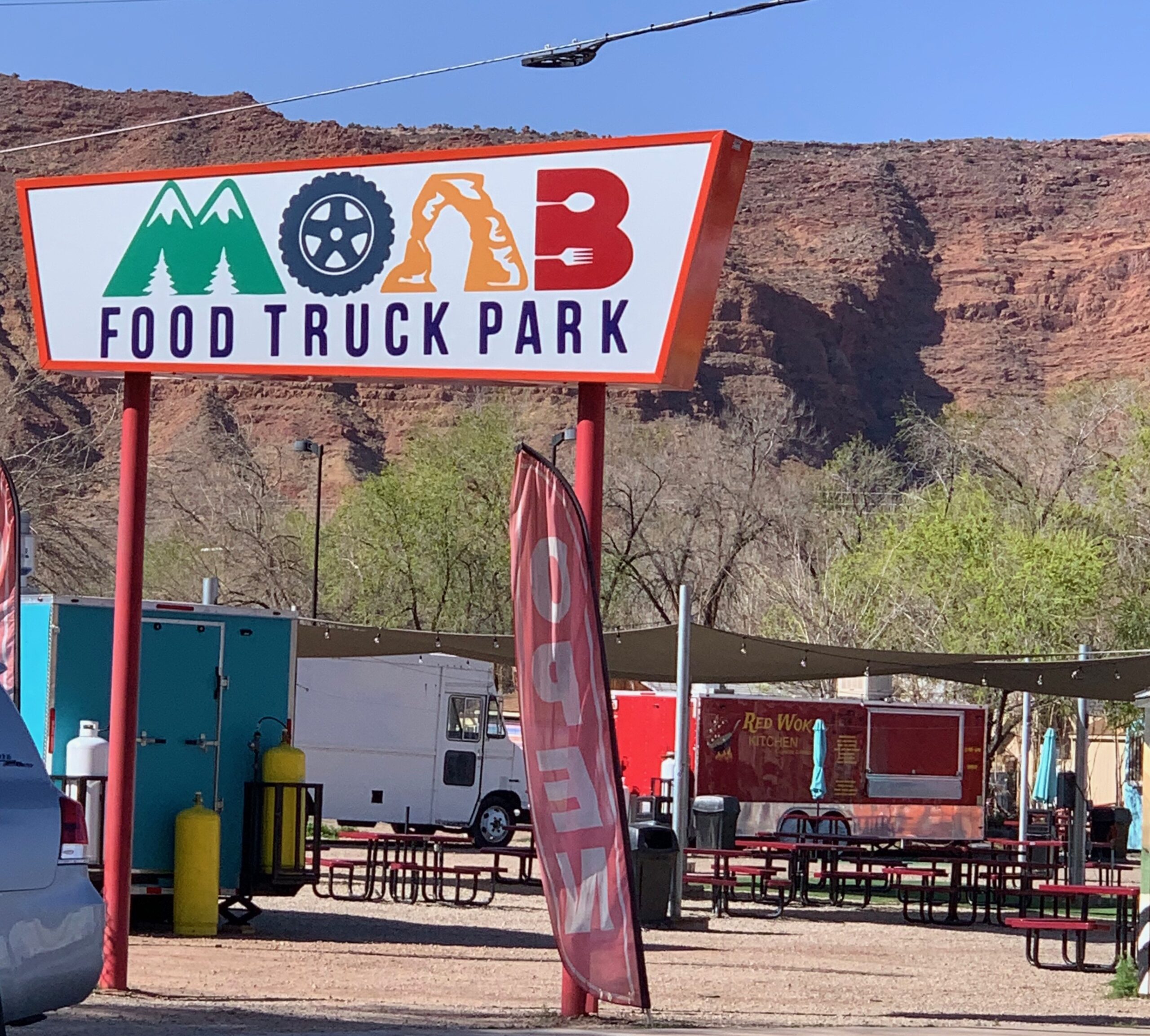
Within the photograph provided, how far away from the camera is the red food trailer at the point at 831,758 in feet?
87.1

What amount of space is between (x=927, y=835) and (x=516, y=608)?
19819 mm

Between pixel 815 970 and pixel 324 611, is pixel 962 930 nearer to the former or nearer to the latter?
pixel 815 970

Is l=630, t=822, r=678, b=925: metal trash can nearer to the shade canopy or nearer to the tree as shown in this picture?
the shade canopy

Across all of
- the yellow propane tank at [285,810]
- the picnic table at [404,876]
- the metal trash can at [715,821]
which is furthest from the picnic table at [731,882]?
the yellow propane tank at [285,810]

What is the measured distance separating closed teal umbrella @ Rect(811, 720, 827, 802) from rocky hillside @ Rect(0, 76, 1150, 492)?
69538 mm

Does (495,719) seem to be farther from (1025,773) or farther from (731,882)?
(731,882)

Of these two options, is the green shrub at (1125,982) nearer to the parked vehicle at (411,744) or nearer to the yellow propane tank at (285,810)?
the yellow propane tank at (285,810)

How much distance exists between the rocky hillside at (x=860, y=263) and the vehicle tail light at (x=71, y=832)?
88683 mm

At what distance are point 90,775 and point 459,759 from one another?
1445 cm

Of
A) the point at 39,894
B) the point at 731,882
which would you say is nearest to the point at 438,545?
the point at 731,882

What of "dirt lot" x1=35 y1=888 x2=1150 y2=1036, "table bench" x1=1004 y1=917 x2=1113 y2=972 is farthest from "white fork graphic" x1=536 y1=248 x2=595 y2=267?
"table bench" x1=1004 y1=917 x2=1113 y2=972

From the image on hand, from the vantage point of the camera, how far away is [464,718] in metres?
27.4

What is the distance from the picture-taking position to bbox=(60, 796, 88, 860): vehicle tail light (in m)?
6.68

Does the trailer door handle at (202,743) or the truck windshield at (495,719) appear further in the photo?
the truck windshield at (495,719)
